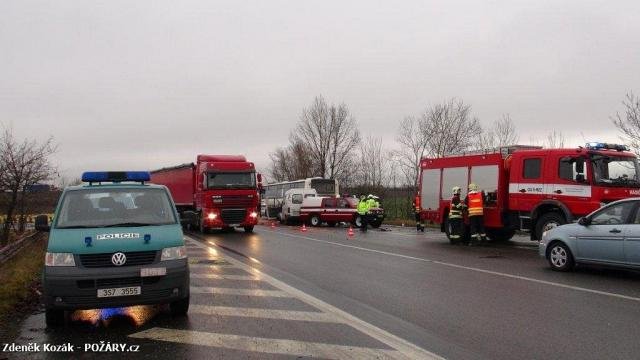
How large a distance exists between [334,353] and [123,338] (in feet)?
8.09

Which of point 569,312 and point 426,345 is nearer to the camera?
point 426,345

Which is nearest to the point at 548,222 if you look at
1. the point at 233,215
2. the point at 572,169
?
the point at 572,169

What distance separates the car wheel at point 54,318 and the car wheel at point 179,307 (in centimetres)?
131

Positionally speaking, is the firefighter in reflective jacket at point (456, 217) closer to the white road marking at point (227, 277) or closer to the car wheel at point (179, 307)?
the white road marking at point (227, 277)

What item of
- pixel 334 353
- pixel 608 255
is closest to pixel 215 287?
pixel 334 353

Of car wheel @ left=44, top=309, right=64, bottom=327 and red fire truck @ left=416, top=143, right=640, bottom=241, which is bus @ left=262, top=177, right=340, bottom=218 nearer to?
red fire truck @ left=416, top=143, right=640, bottom=241

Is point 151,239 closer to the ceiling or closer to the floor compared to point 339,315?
closer to the ceiling

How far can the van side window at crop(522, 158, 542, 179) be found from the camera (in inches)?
619

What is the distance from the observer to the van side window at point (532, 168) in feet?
51.6

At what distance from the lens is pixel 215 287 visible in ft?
31.6

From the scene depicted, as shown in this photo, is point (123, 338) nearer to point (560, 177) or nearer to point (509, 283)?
point (509, 283)

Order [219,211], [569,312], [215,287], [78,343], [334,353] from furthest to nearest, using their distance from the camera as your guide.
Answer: [219,211], [215,287], [569,312], [78,343], [334,353]

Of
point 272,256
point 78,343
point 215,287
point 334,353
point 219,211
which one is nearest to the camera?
point 334,353

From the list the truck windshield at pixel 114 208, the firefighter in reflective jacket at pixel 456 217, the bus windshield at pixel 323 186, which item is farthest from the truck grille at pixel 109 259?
the bus windshield at pixel 323 186
